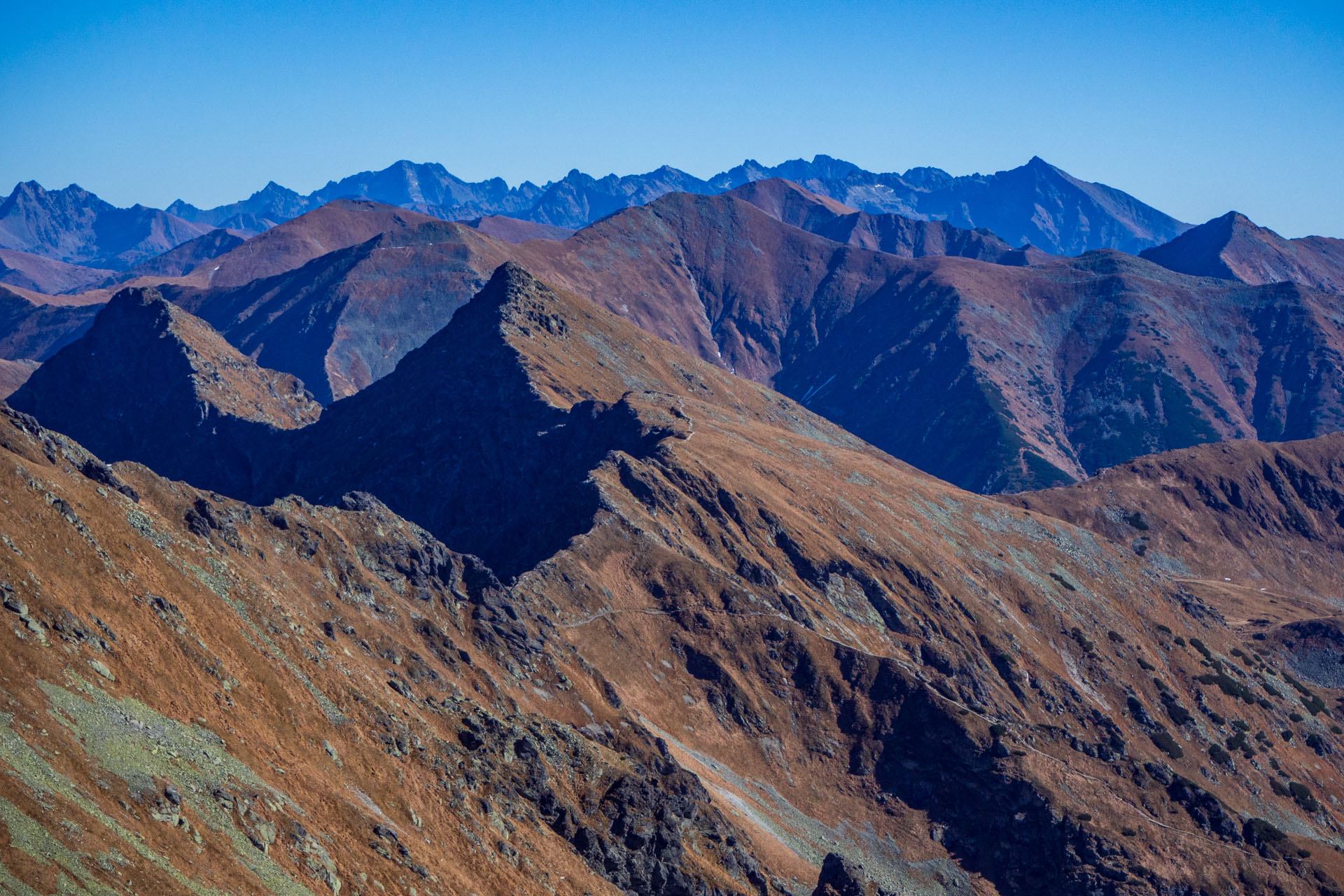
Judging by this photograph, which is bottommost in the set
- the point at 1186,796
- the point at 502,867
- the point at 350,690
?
the point at 502,867

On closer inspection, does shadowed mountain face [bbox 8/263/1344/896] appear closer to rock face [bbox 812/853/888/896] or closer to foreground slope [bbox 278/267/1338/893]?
rock face [bbox 812/853/888/896]

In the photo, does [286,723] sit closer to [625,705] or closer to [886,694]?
[625,705]

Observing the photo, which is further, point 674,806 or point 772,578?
point 772,578

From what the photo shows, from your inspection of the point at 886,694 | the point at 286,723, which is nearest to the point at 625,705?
the point at 886,694

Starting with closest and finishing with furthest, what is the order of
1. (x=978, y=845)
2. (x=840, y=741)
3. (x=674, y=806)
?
(x=674, y=806), (x=978, y=845), (x=840, y=741)

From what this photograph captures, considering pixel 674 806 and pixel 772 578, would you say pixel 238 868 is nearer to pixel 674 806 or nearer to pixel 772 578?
pixel 674 806

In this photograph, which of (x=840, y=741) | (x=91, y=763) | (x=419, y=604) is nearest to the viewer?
(x=91, y=763)

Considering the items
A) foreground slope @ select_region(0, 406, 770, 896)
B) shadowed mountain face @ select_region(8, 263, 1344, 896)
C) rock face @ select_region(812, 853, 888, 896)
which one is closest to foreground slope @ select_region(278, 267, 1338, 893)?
shadowed mountain face @ select_region(8, 263, 1344, 896)

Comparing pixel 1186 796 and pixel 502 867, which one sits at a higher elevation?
pixel 1186 796

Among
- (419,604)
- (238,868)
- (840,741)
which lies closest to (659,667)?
(840,741)
